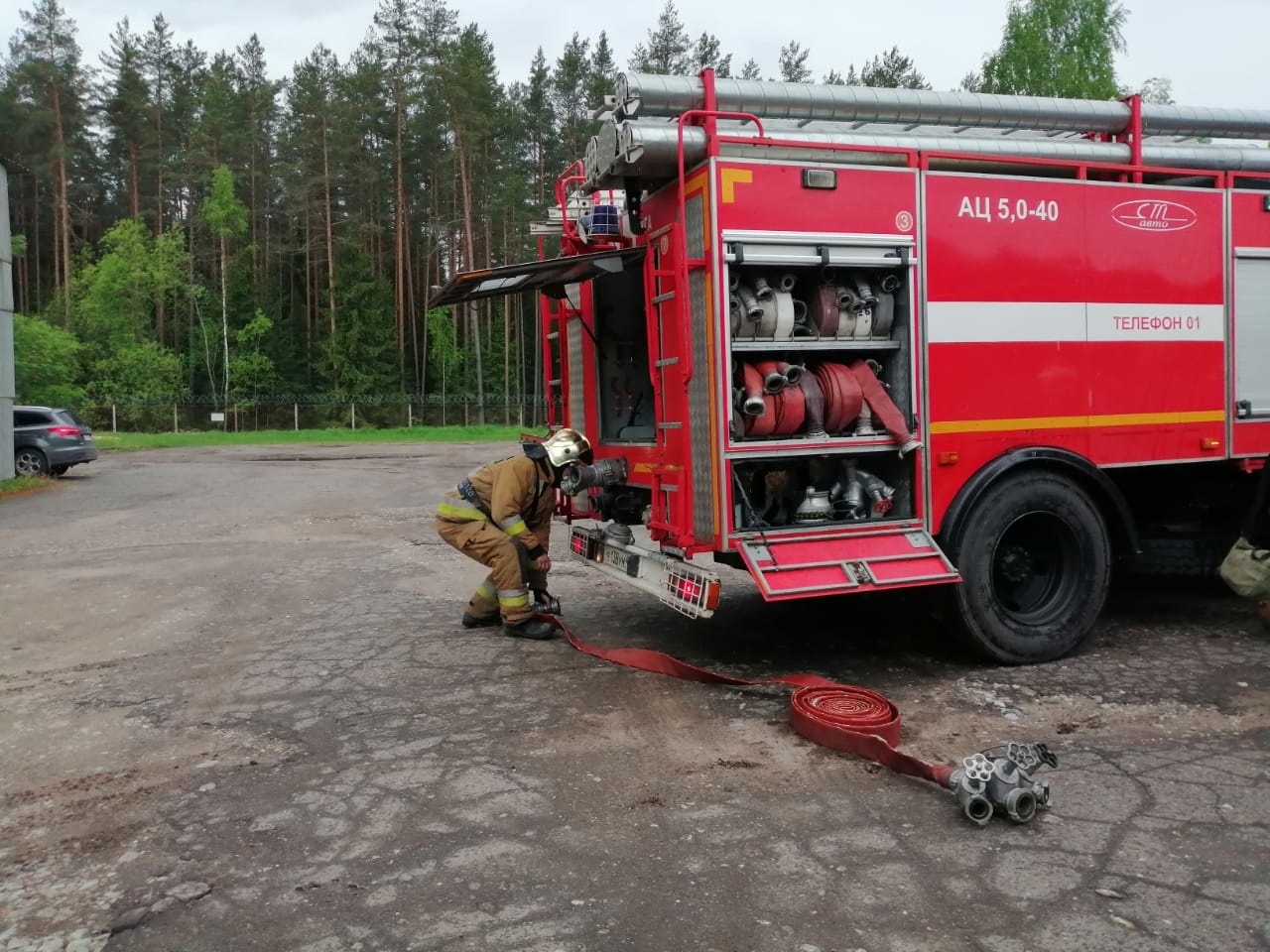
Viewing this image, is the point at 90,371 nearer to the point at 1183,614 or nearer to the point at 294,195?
the point at 294,195

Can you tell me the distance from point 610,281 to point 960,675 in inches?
132

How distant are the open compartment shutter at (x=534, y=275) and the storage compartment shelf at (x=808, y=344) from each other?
39.0 inches

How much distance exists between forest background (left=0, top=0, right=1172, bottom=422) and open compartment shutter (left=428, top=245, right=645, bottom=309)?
3459 cm

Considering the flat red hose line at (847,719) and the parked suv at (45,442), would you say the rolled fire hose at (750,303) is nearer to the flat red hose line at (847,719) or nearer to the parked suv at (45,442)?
the flat red hose line at (847,719)

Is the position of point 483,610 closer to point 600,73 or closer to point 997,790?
point 997,790

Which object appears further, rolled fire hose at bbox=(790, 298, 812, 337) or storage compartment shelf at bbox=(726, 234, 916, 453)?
rolled fire hose at bbox=(790, 298, 812, 337)

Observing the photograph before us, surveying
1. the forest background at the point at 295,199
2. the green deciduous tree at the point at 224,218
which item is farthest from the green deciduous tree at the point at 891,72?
the green deciduous tree at the point at 224,218

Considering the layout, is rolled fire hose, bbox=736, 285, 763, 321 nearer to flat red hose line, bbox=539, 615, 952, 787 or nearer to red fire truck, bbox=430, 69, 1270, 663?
red fire truck, bbox=430, 69, 1270, 663

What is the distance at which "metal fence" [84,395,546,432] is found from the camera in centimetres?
4456

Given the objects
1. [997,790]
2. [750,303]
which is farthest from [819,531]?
[997,790]

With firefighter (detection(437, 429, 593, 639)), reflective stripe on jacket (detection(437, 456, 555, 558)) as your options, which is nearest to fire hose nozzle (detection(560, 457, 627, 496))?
firefighter (detection(437, 429, 593, 639))

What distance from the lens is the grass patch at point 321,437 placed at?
115 ft

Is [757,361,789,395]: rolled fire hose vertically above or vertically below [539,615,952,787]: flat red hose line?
above

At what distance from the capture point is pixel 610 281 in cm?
673
